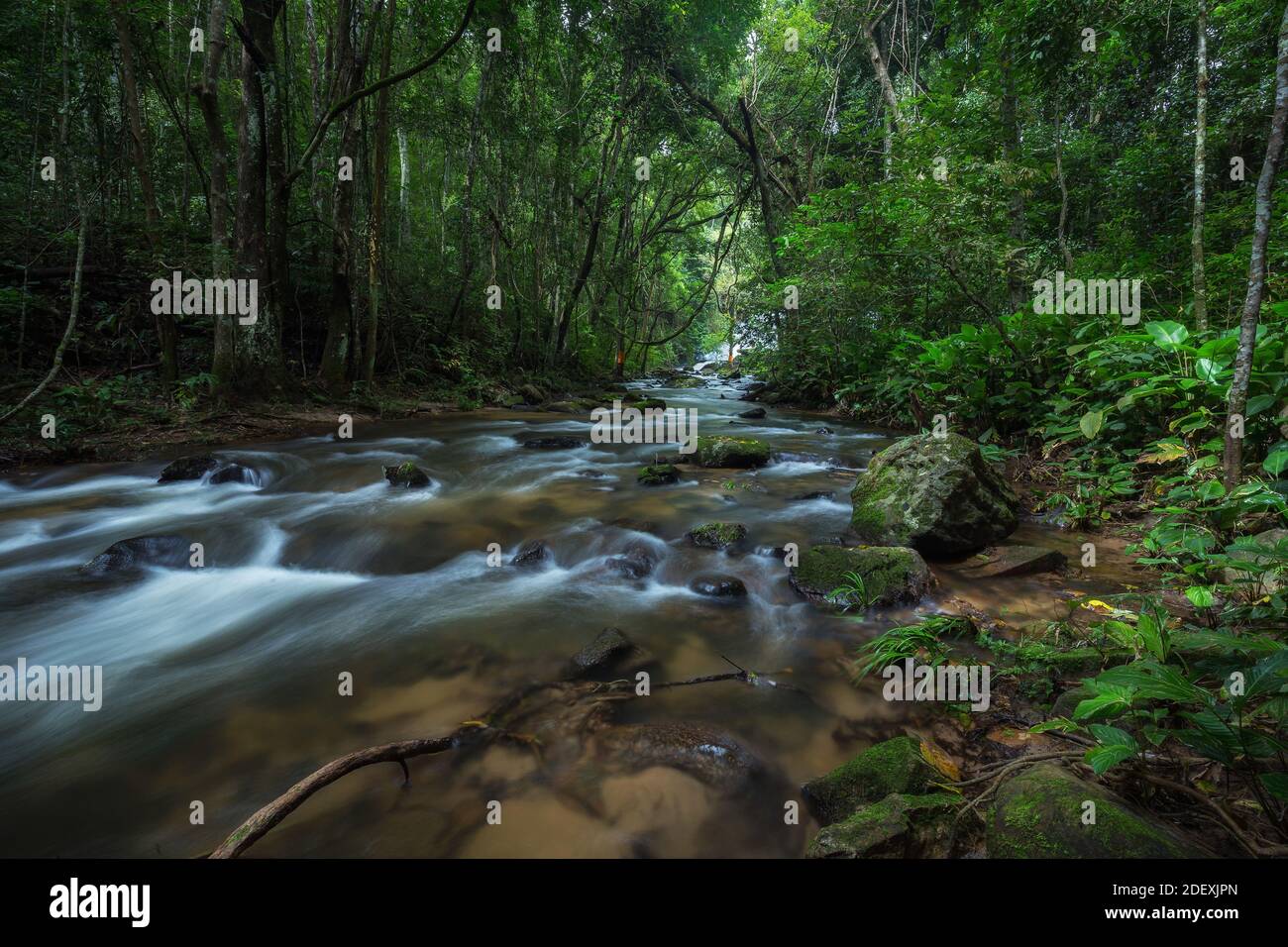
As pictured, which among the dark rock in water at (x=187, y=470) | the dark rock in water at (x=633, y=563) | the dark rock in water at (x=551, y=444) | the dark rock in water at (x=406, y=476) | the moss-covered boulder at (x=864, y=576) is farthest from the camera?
the dark rock in water at (x=551, y=444)

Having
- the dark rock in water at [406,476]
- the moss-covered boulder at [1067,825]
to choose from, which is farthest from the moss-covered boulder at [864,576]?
the dark rock in water at [406,476]

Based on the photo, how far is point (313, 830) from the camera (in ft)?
6.96

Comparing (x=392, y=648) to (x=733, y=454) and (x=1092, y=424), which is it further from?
(x=1092, y=424)

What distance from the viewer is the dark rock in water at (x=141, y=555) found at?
4.57 metres

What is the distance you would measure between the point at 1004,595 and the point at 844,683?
1663mm

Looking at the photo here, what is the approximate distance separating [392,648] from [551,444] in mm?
6245

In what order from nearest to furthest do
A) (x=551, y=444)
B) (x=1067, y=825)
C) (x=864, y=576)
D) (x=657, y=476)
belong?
(x=1067, y=825)
(x=864, y=576)
(x=657, y=476)
(x=551, y=444)

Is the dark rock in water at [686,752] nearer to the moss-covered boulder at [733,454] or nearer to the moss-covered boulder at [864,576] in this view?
the moss-covered boulder at [864,576]

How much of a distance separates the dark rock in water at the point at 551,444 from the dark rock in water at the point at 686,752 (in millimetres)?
7184

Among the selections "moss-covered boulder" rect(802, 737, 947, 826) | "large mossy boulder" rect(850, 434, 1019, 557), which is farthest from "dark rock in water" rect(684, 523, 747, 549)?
"moss-covered boulder" rect(802, 737, 947, 826)

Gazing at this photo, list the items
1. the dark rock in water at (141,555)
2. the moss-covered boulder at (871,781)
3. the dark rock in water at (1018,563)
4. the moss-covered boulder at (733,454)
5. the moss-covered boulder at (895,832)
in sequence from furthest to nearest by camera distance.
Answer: the moss-covered boulder at (733,454), the dark rock in water at (141,555), the dark rock in water at (1018,563), the moss-covered boulder at (871,781), the moss-covered boulder at (895,832)

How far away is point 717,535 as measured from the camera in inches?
202

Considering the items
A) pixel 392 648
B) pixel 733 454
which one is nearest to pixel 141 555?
pixel 392 648

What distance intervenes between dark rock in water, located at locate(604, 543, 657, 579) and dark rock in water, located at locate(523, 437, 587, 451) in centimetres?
493
